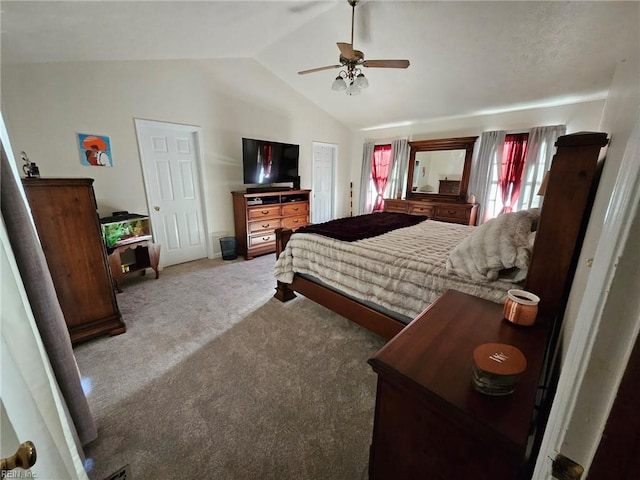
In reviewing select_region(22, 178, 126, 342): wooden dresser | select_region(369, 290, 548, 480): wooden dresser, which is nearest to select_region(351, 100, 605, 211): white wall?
select_region(369, 290, 548, 480): wooden dresser

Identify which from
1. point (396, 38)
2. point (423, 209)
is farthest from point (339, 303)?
point (423, 209)

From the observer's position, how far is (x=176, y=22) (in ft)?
7.98

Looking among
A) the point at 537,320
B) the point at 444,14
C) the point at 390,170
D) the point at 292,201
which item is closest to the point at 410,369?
the point at 537,320

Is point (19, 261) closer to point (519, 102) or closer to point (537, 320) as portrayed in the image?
point (537, 320)

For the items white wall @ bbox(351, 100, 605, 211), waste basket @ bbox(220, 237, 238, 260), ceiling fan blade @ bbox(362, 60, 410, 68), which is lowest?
waste basket @ bbox(220, 237, 238, 260)

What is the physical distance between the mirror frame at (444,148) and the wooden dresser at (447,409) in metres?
4.00

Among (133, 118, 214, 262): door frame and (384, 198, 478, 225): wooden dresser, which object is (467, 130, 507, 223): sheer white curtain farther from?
(133, 118, 214, 262): door frame

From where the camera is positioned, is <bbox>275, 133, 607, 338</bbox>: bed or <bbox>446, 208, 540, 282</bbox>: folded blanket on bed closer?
<bbox>275, 133, 607, 338</bbox>: bed

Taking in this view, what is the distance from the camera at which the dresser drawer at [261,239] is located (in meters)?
4.06

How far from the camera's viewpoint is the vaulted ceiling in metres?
2.10

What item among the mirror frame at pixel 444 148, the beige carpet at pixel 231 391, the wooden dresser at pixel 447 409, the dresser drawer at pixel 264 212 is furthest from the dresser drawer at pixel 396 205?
the wooden dresser at pixel 447 409

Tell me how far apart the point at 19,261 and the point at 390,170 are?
210 inches

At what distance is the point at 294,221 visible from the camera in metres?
4.67

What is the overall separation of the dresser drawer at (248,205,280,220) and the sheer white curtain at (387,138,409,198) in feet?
8.41
